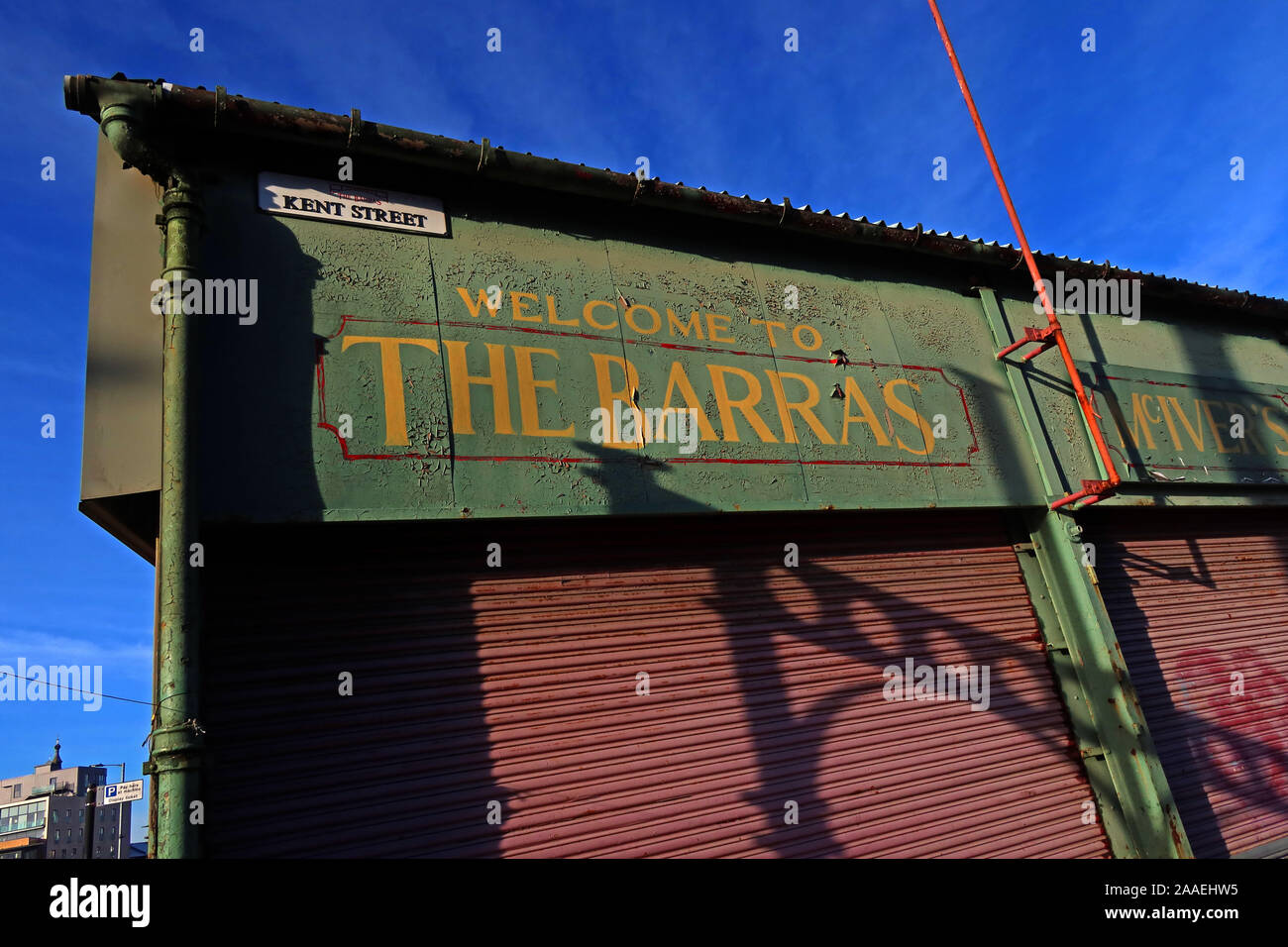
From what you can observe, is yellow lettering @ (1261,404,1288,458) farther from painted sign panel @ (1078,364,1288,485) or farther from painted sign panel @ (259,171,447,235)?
painted sign panel @ (259,171,447,235)

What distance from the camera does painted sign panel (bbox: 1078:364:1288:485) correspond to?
8328 millimetres

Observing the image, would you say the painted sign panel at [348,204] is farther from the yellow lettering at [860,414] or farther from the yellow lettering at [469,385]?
the yellow lettering at [860,414]

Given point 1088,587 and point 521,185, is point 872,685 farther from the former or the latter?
point 521,185

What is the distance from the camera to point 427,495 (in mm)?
5090

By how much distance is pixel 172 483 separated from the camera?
4.38 m

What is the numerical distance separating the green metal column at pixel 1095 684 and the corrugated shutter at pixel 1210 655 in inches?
25.0

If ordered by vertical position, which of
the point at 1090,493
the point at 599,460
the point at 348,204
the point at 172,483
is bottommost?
the point at 1090,493

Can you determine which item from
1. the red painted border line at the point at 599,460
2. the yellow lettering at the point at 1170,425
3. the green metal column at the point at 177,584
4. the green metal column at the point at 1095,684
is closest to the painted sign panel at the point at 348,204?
the green metal column at the point at 177,584

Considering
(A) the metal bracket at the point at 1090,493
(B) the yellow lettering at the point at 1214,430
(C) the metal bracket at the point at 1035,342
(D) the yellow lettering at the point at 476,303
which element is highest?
(D) the yellow lettering at the point at 476,303

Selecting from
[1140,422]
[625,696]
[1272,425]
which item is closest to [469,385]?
[625,696]

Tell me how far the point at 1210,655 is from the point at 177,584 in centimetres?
932

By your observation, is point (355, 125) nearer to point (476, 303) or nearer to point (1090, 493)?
point (476, 303)

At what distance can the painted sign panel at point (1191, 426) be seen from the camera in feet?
27.3
